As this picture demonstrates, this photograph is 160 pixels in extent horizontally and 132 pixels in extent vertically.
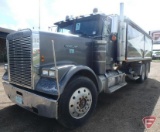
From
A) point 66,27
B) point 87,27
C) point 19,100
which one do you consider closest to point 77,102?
point 19,100

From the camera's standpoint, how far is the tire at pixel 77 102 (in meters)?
2.92

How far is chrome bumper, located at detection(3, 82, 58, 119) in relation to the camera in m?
2.76

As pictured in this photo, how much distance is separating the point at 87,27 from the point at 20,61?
2.11 metres

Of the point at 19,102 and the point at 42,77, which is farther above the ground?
the point at 42,77

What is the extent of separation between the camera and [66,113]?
9.64ft

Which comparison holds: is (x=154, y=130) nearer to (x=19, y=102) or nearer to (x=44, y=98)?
(x=44, y=98)

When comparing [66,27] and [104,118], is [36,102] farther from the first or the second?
[66,27]

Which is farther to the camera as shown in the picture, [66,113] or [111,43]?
[111,43]

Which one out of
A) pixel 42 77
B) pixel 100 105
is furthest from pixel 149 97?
pixel 42 77

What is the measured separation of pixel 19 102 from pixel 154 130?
2.74 m

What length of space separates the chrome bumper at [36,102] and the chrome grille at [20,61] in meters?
0.18

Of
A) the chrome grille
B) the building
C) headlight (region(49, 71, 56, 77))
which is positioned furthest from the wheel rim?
the building

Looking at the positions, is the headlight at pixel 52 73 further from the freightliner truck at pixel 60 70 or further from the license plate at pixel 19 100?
the license plate at pixel 19 100

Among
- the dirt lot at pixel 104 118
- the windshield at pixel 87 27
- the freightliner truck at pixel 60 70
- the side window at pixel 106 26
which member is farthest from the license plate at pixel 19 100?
the side window at pixel 106 26
